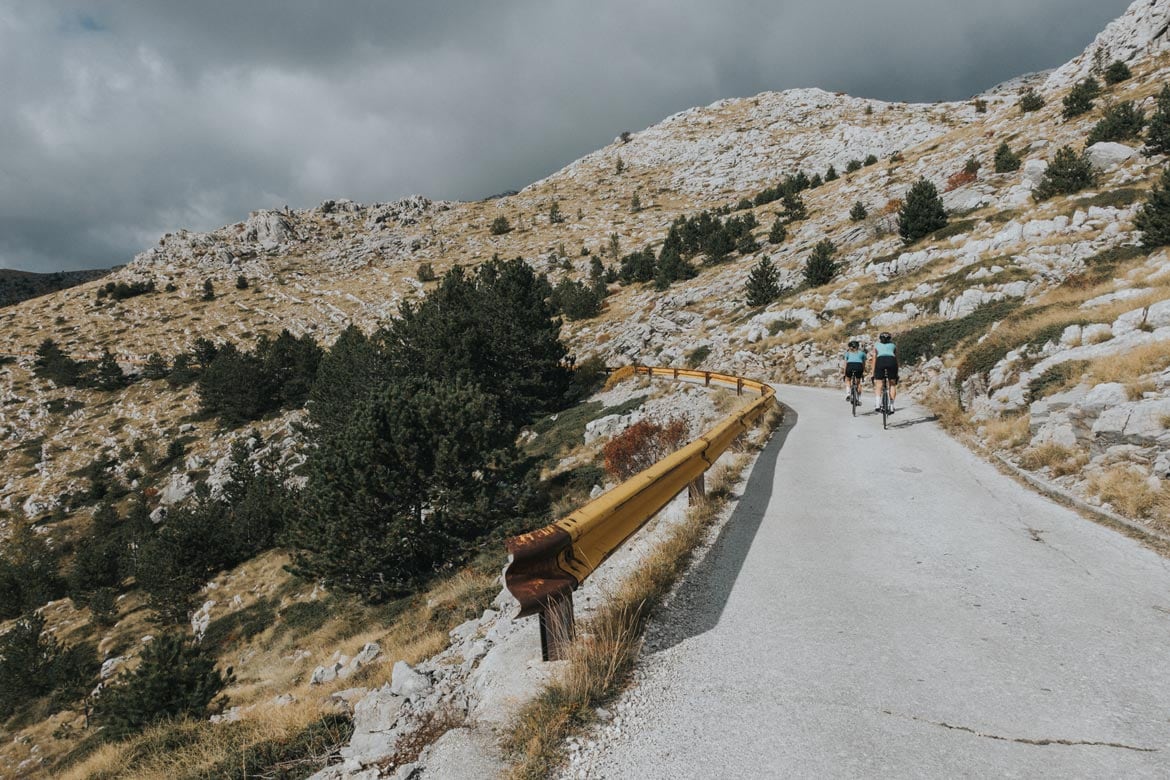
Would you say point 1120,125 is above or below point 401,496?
above

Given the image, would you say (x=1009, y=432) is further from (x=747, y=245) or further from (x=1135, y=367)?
(x=747, y=245)

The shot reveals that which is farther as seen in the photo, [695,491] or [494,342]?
[494,342]

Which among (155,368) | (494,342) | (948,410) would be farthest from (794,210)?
(155,368)

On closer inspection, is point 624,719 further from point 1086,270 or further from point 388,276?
point 388,276

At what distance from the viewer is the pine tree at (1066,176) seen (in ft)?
79.7

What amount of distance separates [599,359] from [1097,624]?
36.5 metres

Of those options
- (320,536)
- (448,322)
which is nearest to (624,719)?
(320,536)

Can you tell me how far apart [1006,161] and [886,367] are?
3323 cm

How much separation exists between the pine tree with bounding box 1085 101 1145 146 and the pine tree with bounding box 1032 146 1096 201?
3230 millimetres

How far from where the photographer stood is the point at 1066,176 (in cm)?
2461

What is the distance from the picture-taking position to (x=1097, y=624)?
3.65 m

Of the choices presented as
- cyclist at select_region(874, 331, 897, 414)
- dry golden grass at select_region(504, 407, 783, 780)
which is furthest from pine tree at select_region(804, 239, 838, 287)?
dry golden grass at select_region(504, 407, 783, 780)

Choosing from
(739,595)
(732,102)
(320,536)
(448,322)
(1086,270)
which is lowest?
(320,536)

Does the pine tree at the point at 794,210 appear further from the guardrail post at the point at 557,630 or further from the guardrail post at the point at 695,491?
the guardrail post at the point at 557,630
